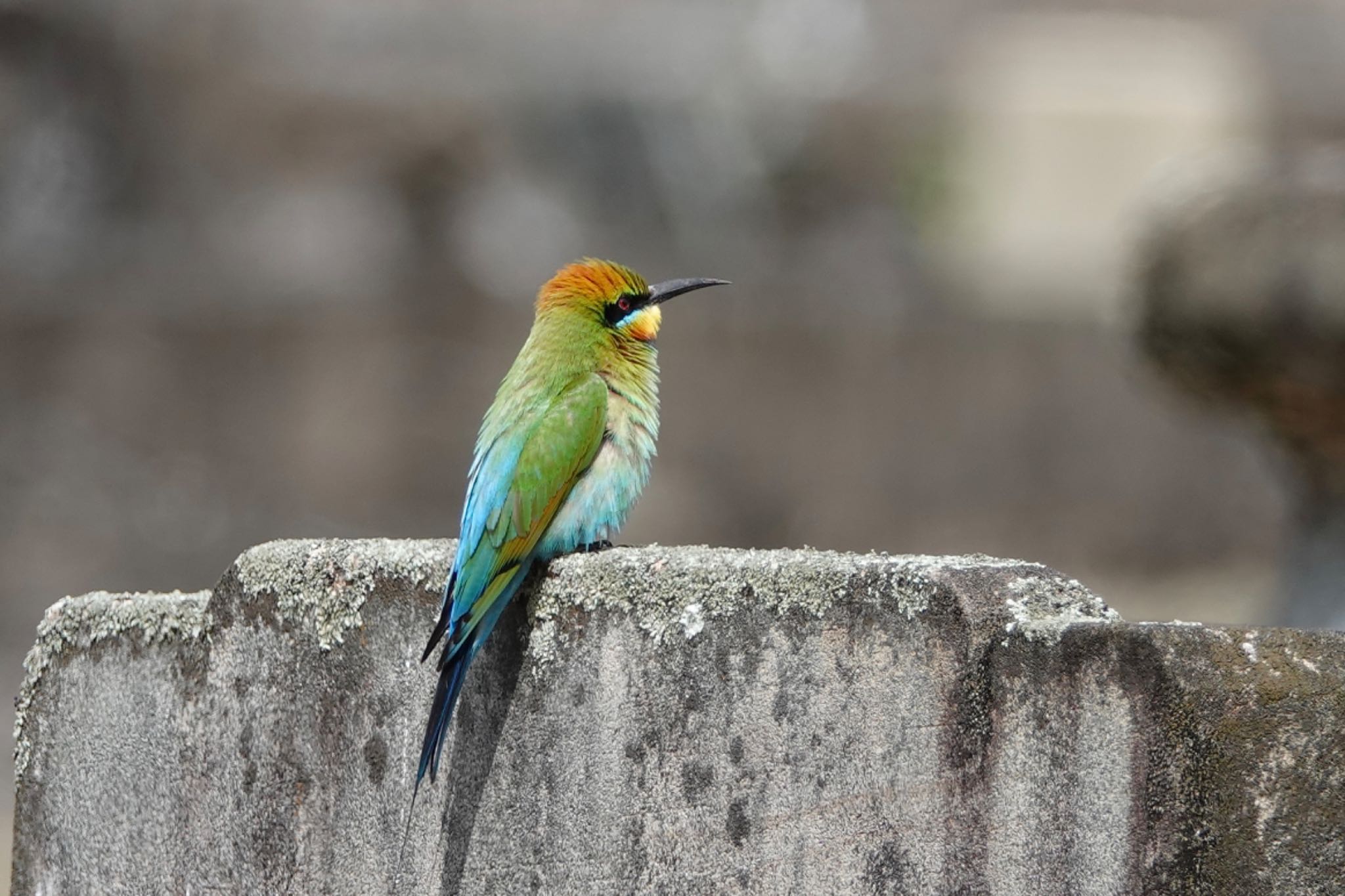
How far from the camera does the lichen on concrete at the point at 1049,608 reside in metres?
1.86

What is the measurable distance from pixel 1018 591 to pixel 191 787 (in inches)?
53.2

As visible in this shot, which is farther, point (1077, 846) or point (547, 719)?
point (547, 719)

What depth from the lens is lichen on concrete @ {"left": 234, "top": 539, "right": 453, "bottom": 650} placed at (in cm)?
242

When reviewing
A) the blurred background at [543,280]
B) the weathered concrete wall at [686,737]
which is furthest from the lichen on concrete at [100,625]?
the blurred background at [543,280]

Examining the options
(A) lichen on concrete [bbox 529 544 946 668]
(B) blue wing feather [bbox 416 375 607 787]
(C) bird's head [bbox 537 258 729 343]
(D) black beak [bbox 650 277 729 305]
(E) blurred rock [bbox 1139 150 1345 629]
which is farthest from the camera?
(E) blurred rock [bbox 1139 150 1345 629]

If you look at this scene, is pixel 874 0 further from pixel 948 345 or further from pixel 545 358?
pixel 545 358

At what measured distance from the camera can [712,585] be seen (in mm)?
2117

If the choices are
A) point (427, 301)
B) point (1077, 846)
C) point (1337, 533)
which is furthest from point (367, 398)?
point (1077, 846)

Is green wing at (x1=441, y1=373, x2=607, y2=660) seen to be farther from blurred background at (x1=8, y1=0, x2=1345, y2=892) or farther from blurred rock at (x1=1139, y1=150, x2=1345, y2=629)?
blurred background at (x1=8, y1=0, x2=1345, y2=892)

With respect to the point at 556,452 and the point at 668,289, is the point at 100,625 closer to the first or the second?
the point at 556,452

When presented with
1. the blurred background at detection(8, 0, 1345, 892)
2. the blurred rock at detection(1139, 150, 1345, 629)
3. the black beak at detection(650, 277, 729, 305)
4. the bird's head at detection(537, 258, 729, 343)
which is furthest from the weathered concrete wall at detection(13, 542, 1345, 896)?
the blurred background at detection(8, 0, 1345, 892)

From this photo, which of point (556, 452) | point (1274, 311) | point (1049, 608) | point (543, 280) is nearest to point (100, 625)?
point (556, 452)

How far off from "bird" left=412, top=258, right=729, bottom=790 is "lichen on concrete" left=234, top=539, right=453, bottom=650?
66 millimetres

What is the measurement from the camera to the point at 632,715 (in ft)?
7.02
